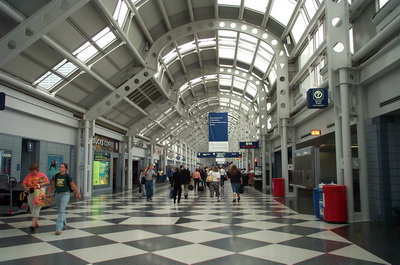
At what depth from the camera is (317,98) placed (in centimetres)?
1120

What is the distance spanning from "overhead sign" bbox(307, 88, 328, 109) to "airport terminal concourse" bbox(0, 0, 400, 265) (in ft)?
0.12

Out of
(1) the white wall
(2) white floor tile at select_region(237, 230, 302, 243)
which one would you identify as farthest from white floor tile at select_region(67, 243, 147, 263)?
(1) the white wall

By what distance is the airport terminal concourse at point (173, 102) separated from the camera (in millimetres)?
6527

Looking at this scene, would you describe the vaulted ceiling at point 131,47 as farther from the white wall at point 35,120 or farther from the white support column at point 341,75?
the white support column at point 341,75

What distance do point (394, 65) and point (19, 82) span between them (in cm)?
1268

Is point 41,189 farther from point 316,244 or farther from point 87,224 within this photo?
point 316,244

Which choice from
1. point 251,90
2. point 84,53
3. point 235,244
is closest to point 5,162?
point 84,53

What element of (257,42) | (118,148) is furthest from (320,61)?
(118,148)

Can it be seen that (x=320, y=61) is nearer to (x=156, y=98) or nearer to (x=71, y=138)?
(x=71, y=138)

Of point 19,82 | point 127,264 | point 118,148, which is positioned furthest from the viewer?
point 118,148

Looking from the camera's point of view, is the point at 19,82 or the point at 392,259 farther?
the point at 19,82

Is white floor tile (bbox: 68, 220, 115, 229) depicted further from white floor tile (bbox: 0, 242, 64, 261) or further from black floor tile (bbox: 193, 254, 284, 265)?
black floor tile (bbox: 193, 254, 284, 265)

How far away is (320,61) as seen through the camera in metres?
15.0

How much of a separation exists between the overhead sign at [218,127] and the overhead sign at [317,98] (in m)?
22.6
